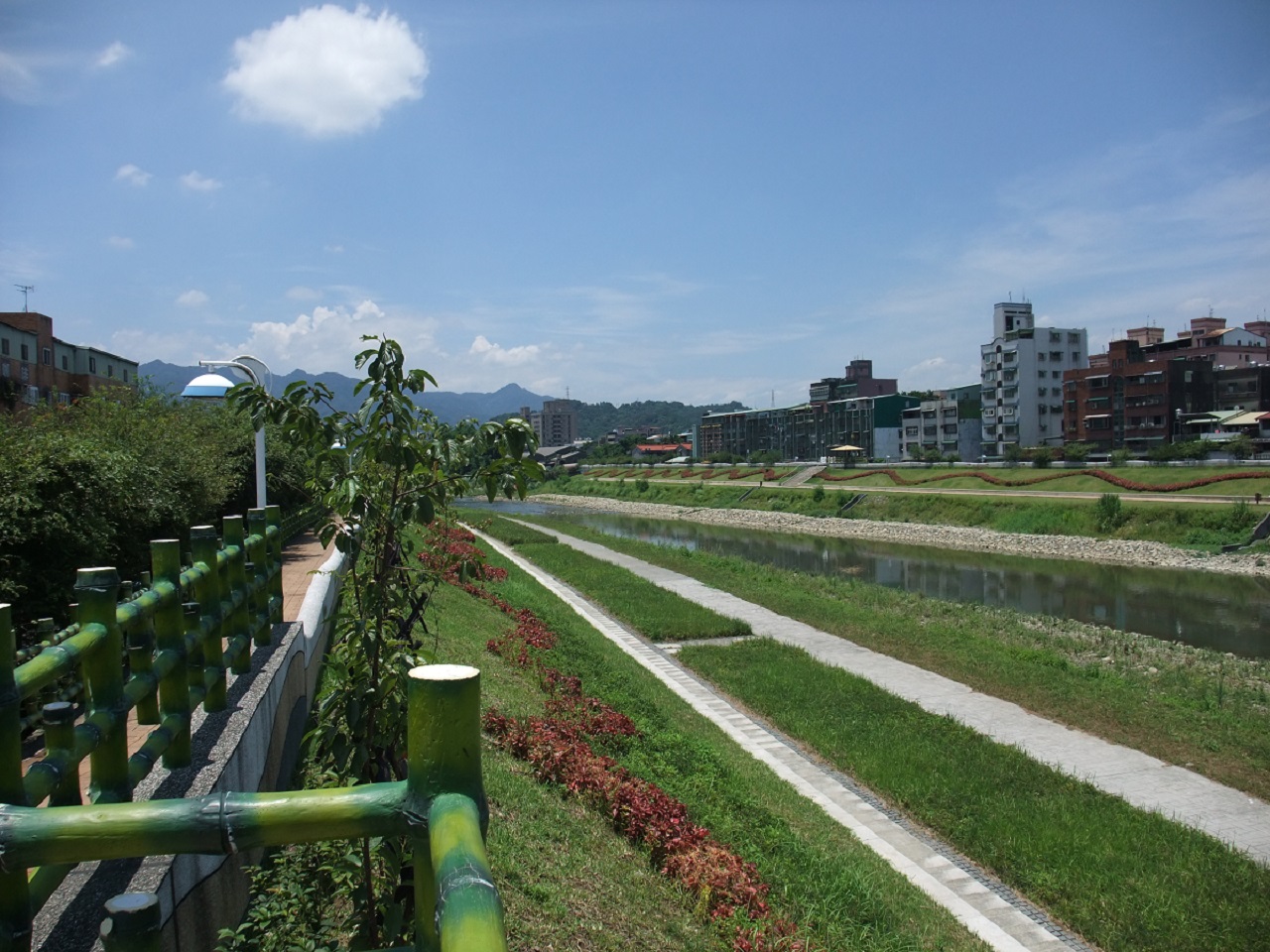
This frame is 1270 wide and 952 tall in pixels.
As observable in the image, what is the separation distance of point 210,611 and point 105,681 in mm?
1580

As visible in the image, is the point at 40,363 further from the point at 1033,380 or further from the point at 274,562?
the point at 1033,380

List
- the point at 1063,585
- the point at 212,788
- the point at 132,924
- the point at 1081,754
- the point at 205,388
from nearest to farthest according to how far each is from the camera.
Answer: the point at 132,924 → the point at 212,788 → the point at 205,388 → the point at 1081,754 → the point at 1063,585

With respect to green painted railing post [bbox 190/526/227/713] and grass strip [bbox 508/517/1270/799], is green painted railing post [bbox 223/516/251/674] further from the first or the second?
grass strip [bbox 508/517/1270/799]

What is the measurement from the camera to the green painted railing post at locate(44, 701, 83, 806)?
2969 millimetres

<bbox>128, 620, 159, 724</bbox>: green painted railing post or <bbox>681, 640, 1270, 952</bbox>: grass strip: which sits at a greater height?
<bbox>128, 620, 159, 724</bbox>: green painted railing post

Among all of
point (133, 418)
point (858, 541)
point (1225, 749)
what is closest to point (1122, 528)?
point (858, 541)

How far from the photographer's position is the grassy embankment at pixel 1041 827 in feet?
24.4

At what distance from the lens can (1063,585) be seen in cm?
3067

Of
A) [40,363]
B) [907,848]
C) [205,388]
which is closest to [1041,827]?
[907,848]

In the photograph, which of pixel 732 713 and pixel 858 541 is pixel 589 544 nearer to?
pixel 858 541

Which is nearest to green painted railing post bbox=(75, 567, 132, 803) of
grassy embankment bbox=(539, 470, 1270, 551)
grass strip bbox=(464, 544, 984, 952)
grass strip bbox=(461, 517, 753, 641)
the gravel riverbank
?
grass strip bbox=(464, 544, 984, 952)

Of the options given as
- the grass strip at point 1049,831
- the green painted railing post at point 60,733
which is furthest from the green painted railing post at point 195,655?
the grass strip at point 1049,831

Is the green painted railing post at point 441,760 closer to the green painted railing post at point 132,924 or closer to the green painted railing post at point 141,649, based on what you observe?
the green painted railing post at point 132,924

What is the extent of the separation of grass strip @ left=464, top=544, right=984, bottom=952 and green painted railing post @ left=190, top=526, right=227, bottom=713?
201cm
